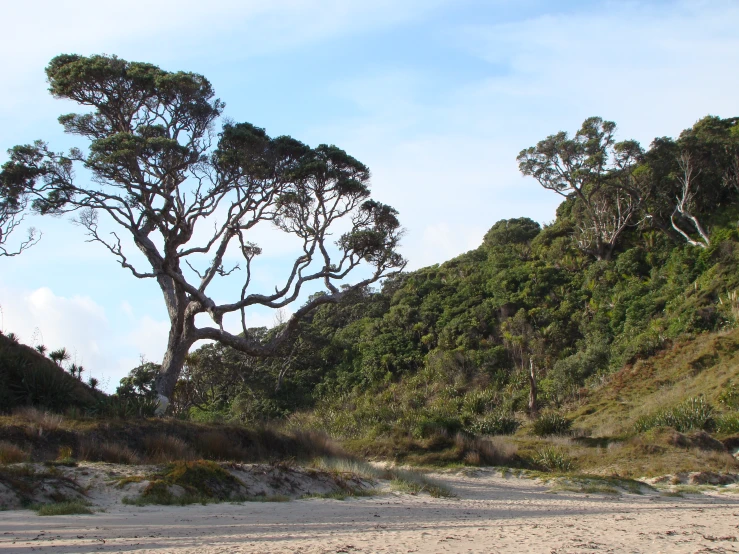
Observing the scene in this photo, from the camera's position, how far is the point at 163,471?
1029 centimetres

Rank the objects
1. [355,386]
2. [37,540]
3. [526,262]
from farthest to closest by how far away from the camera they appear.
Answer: [526,262] → [355,386] → [37,540]

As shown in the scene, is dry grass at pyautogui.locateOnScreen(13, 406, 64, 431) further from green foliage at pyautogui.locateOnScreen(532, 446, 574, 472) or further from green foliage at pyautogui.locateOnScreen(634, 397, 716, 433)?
green foliage at pyautogui.locateOnScreen(634, 397, 716, 433)

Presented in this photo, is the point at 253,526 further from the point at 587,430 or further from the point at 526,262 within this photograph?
the point at 526,262

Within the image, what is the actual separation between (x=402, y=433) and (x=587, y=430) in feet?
26.0

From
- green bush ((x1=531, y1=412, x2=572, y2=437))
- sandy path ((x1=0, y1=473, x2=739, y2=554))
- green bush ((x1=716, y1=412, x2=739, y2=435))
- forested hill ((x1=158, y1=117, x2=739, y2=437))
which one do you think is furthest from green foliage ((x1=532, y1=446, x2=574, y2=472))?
forested hill ((x1=158, y1=117, x2=739, y2=437))

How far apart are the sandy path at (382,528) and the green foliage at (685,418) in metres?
10.8

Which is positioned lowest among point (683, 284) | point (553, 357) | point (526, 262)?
point (553, 357)

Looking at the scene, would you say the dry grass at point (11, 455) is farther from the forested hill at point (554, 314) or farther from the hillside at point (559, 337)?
the forested hill at point (554, 314)

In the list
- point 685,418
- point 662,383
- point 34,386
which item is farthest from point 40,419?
point 662,383

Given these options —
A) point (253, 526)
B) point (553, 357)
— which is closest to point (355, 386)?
point (553, 357)

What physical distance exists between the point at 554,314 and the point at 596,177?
27.6 feet

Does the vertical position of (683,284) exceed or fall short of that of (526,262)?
it falls short

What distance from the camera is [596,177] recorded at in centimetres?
3762

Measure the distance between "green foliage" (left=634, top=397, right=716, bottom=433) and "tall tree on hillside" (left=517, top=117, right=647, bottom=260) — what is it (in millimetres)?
17124
